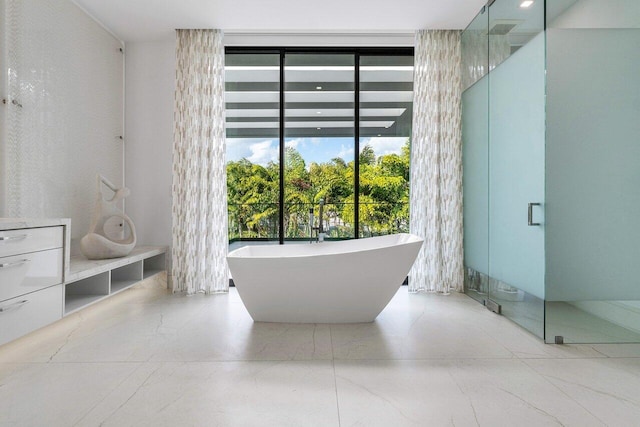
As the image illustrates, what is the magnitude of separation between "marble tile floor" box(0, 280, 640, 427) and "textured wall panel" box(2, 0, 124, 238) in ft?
3.64

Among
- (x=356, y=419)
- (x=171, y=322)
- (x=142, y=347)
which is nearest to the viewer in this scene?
(x=356, y=419)

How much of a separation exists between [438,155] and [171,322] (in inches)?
122

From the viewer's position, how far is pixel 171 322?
2.99 metres

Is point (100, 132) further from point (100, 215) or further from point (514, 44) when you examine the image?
point (514, 44)

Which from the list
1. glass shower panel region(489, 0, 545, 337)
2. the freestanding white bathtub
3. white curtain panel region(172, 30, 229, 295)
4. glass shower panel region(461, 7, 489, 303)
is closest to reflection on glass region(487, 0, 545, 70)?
glass shower panel region(489, 0, 545, 337)

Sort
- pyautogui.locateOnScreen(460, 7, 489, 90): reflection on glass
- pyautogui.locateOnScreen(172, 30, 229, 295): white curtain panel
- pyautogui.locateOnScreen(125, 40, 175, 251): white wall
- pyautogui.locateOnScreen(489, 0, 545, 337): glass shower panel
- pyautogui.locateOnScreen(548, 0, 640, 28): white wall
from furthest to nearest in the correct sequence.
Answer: pyautogui.locateOnScreen(125, 40, 175, 251): white wall < pyautogui.locateOnScreen(172, 30, 229, 295): white curtain panel < pyautogui.locateOnScreen(460, 7, 489, 90): reflection on glass < pyautogui.locateOnScreen(489, 0, 545, 337): glass shower panel < pyautogui.locateOnScreen(548, 0, 640, 28): white wall

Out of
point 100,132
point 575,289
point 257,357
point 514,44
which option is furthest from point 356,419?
point 100,132

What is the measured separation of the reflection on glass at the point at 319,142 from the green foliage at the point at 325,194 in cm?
1

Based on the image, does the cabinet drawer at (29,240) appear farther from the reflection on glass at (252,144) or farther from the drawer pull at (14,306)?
the reflection on glass at (252,144)

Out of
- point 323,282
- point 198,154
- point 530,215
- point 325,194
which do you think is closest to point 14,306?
point 323,282

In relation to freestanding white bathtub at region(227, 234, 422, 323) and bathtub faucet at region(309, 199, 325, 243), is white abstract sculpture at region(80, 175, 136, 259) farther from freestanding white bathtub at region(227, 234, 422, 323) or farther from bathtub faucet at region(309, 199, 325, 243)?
bathtub faucet at region(309, 199, 325, 243)

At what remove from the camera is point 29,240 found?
226cm

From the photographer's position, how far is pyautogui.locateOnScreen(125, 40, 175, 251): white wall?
4188 millimetres

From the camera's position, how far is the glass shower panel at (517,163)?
260 cm
